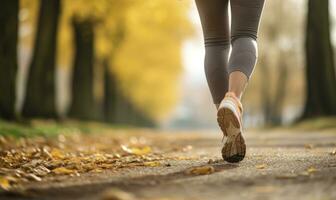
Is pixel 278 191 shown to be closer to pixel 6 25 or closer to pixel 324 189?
pixel 324 189

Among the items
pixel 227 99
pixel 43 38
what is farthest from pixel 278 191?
pixel 43 38

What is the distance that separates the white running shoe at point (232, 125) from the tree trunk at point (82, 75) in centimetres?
1587

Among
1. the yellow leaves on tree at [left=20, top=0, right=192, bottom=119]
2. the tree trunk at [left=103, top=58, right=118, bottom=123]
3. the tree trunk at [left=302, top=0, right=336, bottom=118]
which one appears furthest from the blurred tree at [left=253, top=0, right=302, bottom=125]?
the tree trunk at [left=302, top=0, right=336, bottom=118]

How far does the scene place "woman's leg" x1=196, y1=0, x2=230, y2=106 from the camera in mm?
4289

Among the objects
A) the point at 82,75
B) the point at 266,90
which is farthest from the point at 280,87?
the point at 82,75

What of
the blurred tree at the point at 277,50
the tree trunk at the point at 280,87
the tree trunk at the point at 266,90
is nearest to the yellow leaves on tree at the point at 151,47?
the tree trunk at the point at 266,90

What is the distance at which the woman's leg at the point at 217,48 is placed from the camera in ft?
14.1

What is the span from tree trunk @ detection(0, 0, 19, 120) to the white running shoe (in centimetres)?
761

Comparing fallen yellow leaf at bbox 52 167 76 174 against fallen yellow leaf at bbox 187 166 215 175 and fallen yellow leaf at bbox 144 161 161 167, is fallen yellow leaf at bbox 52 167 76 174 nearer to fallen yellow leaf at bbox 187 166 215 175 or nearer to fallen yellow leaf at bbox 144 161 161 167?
fallen yellow leaf at bbox 144 161 161 167

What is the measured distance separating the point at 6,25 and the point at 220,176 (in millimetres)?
8338

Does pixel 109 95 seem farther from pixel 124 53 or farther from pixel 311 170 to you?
pixel 311 170

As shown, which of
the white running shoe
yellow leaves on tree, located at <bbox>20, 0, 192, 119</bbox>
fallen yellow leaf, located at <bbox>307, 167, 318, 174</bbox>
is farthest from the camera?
yellow leaves on tree, located at <bbox>20, 0, 192, 119</bbox>

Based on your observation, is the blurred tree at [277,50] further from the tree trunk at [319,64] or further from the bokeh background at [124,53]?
the tree trunk at [319,64]

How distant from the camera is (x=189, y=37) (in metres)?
26.9
